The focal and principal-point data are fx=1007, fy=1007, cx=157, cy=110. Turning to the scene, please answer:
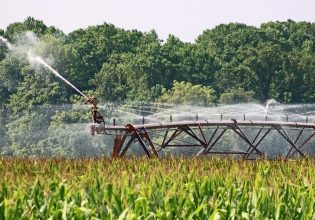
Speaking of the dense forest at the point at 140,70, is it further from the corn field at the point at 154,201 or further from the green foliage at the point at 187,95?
the corn field at the point at 154,201

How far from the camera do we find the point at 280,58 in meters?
121

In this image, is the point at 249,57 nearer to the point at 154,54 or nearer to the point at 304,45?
the point at 154,54

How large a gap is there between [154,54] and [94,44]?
45.0ft

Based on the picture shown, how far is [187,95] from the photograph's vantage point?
354ft

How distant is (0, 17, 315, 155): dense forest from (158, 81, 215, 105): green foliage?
0.11 meters

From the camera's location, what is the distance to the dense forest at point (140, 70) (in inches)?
4407

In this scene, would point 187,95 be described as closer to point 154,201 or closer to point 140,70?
point 140,70

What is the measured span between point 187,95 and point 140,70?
27.6ft

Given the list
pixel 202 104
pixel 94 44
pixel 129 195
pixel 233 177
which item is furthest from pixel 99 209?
pixel 94 44

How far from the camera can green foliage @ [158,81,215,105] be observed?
108 meters

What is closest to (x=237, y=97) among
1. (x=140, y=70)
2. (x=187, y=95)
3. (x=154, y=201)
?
(x=187, y=95)

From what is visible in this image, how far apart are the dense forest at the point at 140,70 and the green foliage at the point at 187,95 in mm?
108

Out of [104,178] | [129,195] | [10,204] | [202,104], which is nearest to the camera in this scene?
[10,204]

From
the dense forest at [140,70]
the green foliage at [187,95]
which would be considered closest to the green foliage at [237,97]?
the dense forest at [140,70]
